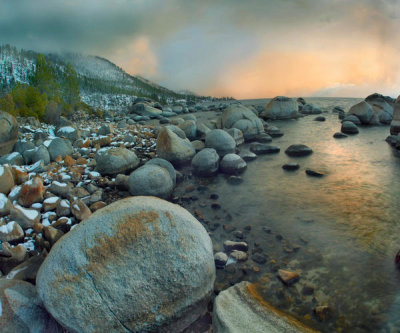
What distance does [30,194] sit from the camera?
7.94m

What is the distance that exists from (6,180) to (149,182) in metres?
4.53

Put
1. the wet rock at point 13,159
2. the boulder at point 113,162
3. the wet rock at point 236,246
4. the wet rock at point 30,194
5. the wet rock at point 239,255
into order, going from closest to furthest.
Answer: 1. the wet rock at point 239,255
2. the wet rock at point 236,246
3. the wet rock at point 30,194
4. the wet rock at point 13,159
5. the boulder at point 113,162

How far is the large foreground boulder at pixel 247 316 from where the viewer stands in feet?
13.7

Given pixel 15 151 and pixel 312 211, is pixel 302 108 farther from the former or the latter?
pixel 15 151

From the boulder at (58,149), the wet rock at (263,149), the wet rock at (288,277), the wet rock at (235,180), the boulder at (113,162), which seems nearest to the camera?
the wet rock at (288,277)

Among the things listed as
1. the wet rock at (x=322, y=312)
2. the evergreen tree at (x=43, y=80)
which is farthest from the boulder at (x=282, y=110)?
the wet rock at (x=322, y=312)

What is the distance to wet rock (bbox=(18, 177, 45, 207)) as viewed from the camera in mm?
7844

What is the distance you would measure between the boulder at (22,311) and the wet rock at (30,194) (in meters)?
4.13

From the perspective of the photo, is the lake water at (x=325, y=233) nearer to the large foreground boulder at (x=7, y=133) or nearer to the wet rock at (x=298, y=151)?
the wet rock at (x=298, y=151)

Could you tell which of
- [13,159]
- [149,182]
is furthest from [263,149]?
[13,159]

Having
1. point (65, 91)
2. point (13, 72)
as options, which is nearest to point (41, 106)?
point (65, 91)

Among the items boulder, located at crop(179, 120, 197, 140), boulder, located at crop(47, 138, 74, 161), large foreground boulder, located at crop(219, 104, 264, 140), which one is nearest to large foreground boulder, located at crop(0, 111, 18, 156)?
boulder, located at crop(47, 138, 74, 161)

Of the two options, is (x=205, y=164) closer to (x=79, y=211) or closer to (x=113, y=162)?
(x=113, y=162)

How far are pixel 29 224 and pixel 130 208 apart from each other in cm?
412
